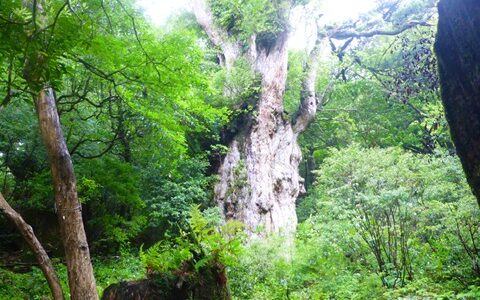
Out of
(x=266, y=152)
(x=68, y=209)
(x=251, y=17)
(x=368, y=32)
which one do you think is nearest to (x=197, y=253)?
(x=68, y=209)

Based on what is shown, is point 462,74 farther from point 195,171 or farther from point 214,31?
point 214,31

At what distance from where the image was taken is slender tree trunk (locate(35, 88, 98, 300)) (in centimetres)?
597

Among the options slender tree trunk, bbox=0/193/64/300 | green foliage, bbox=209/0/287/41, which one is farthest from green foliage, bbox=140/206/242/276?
green foliage, bbox=209/0/287/41

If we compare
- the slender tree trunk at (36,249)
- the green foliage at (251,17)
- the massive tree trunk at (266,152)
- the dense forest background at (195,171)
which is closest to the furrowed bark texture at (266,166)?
the massive tree trunk at (266,152)

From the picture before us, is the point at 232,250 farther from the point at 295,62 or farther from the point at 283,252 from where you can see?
the point at 295,62

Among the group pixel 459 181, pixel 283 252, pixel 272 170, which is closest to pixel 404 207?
pixel 459 181

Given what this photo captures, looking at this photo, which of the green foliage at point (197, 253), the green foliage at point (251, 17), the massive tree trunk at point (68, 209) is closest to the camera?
the green foliage at point (197, 253)

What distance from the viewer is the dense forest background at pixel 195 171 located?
16.5 ft

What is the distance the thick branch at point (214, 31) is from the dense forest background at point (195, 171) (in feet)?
1.61

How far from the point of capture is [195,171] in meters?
12.6

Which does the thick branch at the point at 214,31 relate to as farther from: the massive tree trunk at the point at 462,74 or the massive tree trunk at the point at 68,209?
the massive tree trunk at the point at 462,74

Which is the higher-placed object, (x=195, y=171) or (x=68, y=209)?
(x=195, y=171)

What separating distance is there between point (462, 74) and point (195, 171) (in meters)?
10.5

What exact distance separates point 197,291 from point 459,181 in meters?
6.22
